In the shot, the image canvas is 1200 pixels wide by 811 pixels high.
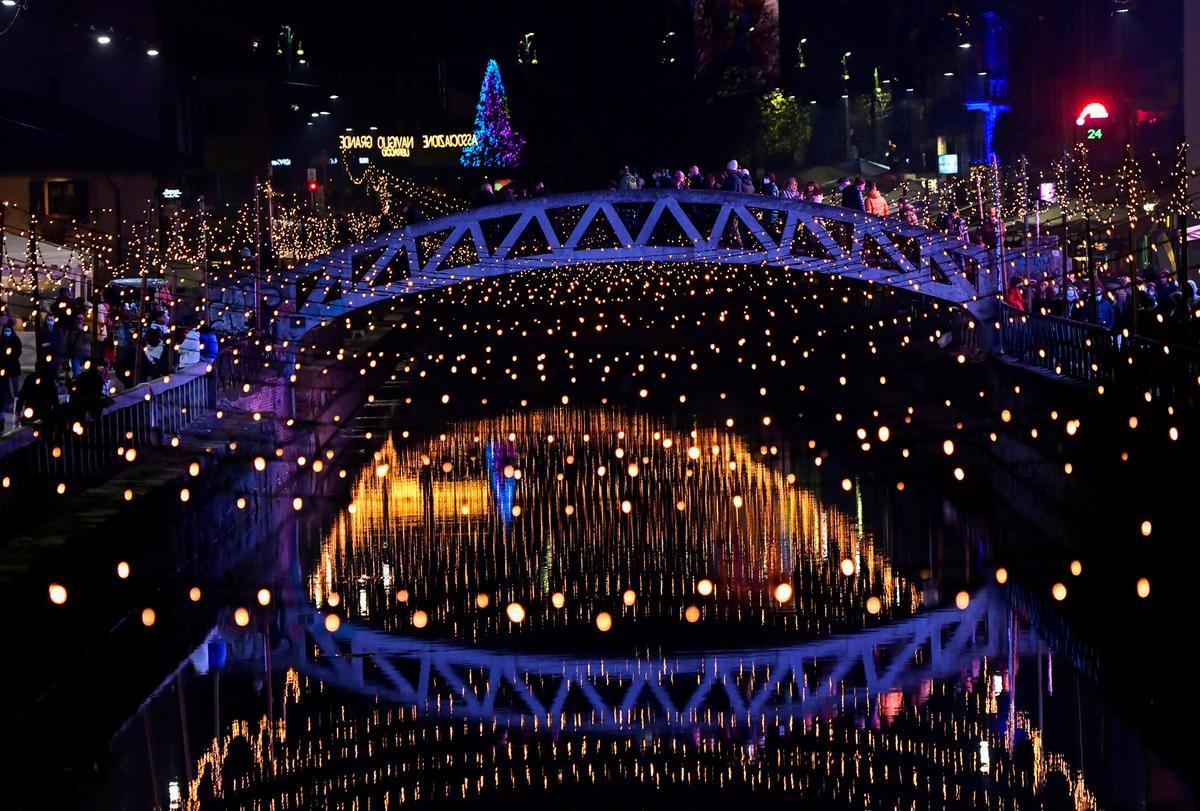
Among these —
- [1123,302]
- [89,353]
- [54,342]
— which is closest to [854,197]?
[1123,302]

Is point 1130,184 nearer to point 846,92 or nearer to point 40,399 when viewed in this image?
point 40,399

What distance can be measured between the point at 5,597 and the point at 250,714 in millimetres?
2727

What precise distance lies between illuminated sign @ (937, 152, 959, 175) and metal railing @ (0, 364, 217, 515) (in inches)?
2338

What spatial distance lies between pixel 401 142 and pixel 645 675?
8733 cm

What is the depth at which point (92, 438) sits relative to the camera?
26.9 metres

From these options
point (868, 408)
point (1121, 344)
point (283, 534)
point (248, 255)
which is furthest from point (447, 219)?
point (1121, 344)

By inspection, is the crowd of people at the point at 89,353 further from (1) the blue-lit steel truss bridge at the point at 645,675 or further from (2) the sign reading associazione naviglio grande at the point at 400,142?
(2) the sign reading associazione naviglio grande at the point at 400,142

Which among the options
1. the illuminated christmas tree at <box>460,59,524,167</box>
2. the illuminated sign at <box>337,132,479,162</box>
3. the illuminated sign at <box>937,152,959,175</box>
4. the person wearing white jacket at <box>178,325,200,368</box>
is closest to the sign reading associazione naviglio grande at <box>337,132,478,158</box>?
the illuminated sign at <box>337,132,479,162</box>

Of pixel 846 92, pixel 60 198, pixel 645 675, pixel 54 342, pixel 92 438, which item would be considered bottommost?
pixel 645 675

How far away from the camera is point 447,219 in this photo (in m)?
52.3

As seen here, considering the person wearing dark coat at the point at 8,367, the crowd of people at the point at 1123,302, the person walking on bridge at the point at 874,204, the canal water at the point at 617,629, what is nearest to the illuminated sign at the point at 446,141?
the person walking on bridge at the point at 874,204

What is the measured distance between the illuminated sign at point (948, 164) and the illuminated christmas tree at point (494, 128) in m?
16.4

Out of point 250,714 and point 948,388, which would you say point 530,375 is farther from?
point 250,714

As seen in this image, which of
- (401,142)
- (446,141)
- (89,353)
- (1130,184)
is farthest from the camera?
(446,141)
